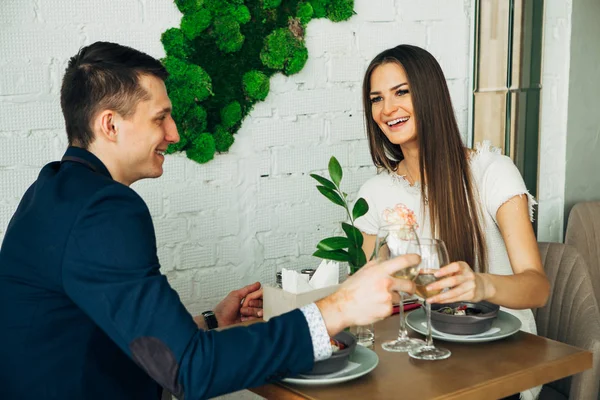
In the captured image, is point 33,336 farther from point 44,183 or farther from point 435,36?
point 435,36

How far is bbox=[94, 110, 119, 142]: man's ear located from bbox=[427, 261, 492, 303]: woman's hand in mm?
635

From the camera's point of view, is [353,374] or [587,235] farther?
[587,235]

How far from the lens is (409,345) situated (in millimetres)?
1451

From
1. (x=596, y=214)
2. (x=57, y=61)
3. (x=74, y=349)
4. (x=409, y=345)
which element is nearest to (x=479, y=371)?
(x=409, y=345)

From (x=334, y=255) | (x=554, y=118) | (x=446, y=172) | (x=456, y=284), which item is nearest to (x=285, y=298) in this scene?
(x=334, y=255)

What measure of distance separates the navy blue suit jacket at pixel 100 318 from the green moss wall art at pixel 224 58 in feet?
2.46

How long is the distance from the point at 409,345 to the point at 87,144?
71cm

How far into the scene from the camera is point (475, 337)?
1.45 meters

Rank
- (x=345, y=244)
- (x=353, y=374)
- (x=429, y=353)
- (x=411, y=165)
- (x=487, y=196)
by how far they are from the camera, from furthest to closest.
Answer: (x=411, y=165) < (x=487, y=196) < (x=345, y=244) < (x=429, y=353) < (x=353, y=374)

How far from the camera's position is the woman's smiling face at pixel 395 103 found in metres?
1.98

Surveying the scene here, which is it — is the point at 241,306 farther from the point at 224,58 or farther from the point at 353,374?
the point at 224,58

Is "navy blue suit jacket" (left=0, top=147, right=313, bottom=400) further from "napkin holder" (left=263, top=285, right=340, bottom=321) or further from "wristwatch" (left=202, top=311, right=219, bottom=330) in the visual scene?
"wristwatch" (left=202, top=311, right=219, bottom=330)

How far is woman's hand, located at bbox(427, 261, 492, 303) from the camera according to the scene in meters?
1.33

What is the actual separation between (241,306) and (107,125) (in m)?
0.64
